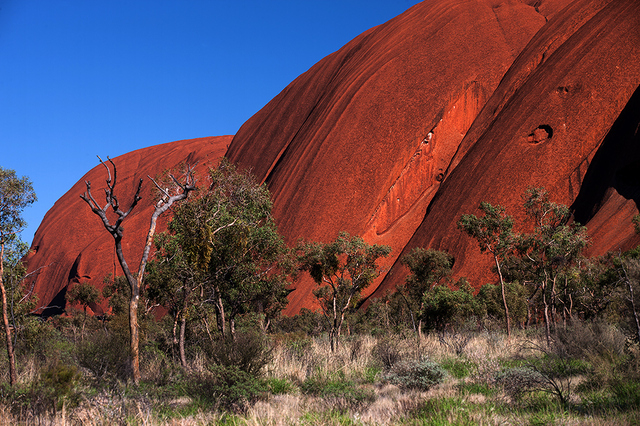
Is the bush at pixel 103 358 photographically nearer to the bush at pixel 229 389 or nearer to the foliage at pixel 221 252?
the bush at pixel 229 389

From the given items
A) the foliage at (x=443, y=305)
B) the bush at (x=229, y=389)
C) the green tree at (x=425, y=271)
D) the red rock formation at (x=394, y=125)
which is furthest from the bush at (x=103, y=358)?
the red rock formation at (x=394, y=125)

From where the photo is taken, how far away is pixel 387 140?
4494 cm

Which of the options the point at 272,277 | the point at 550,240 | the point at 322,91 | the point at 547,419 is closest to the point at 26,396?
the point at 547,419

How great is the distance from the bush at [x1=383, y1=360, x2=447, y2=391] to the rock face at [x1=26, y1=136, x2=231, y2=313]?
4040 cm

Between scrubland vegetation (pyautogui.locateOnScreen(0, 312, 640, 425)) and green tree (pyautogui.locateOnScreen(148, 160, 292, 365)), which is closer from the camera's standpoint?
scrubland vegetation (pyautogui.locateOnScreen(0, 312, 640, 425))

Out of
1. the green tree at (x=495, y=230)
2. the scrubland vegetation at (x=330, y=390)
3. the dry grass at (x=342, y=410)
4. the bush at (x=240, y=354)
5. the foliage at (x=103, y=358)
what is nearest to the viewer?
the dry grass at (x=342, y=410)

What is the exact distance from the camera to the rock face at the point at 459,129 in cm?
3528

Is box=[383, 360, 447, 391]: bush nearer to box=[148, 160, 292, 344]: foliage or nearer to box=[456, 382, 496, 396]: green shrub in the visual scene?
box=[456, 382, 496, 396]: green shrub

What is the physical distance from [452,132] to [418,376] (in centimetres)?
4130

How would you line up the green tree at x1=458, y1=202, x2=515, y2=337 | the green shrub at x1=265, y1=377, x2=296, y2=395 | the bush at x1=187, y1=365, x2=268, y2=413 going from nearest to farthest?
the bush at x1=187, y1=365, x2=268, y2=413 < the green shrub at x1=265, y1=377, x2=296, y2=395 < the green tree at x1=458, y1=202, x2=515, y2=337

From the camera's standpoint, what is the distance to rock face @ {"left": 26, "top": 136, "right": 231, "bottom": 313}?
58.6 meters

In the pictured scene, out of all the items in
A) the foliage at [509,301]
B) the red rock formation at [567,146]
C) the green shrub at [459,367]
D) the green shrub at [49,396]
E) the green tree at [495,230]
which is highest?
the red rock formation at [567,146]

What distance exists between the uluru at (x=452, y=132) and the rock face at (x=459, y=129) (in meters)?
0.14

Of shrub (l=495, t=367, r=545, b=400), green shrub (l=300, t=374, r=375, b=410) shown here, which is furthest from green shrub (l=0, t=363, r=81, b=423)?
shrub (l=495, t=367, r=545, b=400)
